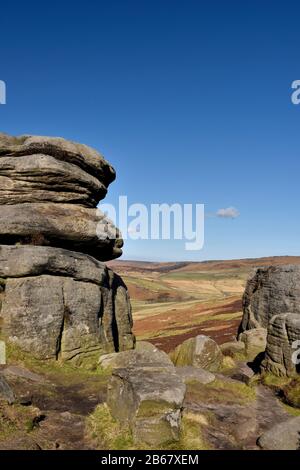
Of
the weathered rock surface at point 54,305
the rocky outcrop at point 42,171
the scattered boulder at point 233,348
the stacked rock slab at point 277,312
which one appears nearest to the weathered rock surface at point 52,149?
the rocky outcrop at point 42,171

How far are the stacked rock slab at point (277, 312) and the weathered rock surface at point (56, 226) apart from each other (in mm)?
14654

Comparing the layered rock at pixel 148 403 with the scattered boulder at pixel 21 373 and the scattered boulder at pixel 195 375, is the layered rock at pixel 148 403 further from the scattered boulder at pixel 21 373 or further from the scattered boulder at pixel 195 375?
the scattered boulder at pixel 195 375

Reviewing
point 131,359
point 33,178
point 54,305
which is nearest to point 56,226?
point 33,178

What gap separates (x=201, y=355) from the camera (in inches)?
1042

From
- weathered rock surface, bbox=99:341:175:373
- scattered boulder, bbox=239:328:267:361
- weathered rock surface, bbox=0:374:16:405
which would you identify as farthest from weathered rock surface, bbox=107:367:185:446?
scattered boulder, bbox=239:328:267:361

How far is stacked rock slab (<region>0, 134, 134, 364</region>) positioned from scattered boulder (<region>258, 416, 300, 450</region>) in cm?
1381

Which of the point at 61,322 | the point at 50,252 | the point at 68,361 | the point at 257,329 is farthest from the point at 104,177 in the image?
the point at 257,329

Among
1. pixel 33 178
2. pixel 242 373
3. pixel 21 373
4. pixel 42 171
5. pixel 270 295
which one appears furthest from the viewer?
pixel 270 295

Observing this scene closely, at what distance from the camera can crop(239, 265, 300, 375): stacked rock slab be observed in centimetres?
2241

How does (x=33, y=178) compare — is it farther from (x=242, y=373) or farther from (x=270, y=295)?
Result: (x=270, y=295)

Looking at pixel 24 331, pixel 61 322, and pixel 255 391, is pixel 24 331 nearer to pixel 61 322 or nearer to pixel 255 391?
pixel 61 322

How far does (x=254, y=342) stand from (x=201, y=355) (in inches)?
322

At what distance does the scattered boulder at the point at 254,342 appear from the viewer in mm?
31891

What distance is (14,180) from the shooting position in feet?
93.0
